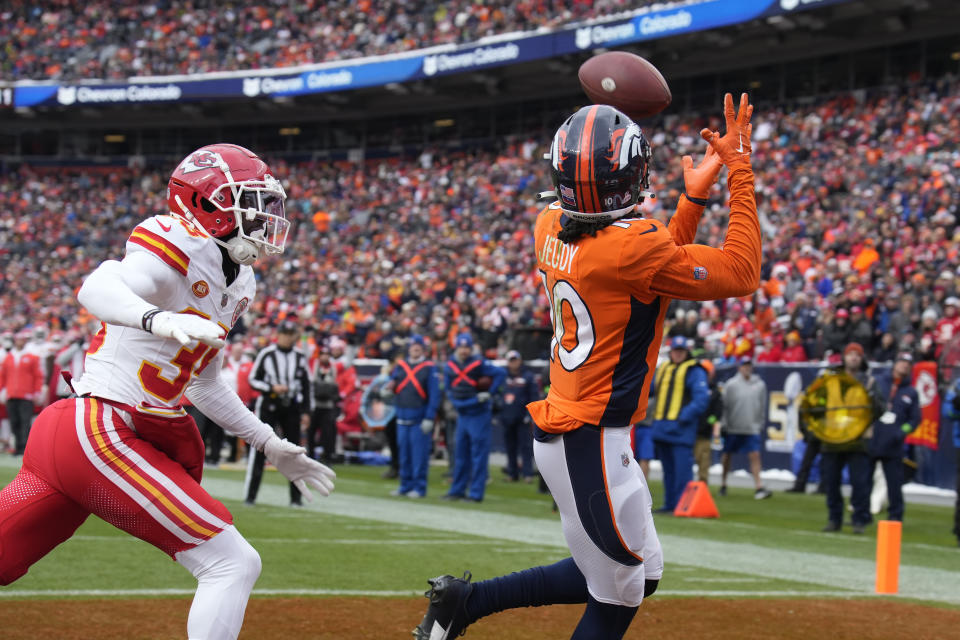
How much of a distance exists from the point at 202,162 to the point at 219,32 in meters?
33.7

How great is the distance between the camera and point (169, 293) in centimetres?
386

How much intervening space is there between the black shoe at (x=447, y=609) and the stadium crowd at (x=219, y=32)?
994 inches

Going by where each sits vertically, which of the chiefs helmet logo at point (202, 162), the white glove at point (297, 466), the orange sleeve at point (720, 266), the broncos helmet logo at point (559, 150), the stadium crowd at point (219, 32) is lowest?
the white glove at point (297, 466)

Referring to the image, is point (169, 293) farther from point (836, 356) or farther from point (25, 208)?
point (25, 208)

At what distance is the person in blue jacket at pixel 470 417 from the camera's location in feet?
43.0

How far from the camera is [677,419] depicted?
1243 cm

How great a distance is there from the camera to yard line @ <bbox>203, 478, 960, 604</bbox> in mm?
8148

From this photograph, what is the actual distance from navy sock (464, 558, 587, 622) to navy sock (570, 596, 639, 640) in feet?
1.08

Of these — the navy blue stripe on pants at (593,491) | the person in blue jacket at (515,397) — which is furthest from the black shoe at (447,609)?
the person in blue jacket at (515,397)

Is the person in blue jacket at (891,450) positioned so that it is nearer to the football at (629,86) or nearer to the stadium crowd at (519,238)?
the stadium crowd at (519,238)

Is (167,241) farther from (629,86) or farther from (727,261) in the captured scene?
(629,86)

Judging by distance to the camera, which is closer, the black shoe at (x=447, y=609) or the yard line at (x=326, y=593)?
the black shoe at (x=447, y=609)

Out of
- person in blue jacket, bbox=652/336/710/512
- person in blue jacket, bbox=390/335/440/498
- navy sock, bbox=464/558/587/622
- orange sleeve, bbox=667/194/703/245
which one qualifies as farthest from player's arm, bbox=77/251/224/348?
person in blue jacket, bbox=390/335/440/498

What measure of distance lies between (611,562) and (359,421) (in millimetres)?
15038
